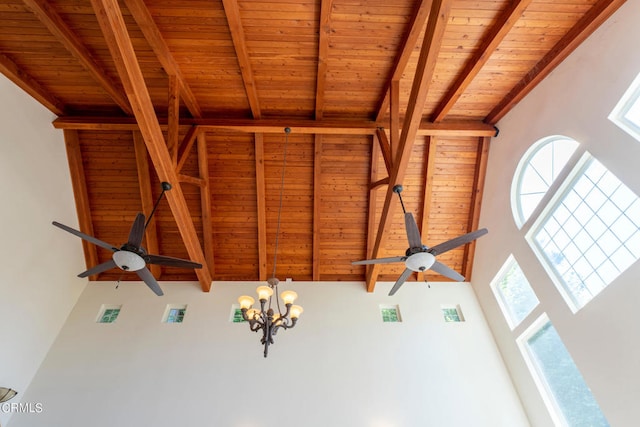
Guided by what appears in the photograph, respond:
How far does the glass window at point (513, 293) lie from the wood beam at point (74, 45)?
268 inches

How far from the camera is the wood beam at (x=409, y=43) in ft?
13.0

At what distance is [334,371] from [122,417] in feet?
10.5

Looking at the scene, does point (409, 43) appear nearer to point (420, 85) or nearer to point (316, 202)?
point (420, 85)

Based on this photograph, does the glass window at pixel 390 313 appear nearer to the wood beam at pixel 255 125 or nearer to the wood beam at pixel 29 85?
the wood beam at pixel 255 125

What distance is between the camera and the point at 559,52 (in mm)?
4273

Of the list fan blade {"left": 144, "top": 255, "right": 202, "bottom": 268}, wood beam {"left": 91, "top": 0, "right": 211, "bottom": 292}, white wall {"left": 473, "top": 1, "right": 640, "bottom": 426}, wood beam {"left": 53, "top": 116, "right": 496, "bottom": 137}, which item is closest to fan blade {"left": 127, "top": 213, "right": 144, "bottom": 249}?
fan blade {"left": 144, "top": 255, "right": 202, "bottom": 268}

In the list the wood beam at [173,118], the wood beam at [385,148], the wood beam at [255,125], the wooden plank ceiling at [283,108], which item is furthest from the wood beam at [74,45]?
the wood beam at [385,148]

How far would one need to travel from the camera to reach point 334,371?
539cm

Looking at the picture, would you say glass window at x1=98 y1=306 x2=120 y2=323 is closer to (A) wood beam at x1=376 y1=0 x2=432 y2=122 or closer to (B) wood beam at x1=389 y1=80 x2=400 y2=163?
(B) wood beam at x1=389 y1=80 x2=400 y2=163

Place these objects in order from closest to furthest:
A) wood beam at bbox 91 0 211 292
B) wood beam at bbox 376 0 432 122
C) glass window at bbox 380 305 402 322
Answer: wood beam at bbox 91 0 211 292 → wood beam at bbox 376 0 432 122 → glass window at bbox 380 305 402 322

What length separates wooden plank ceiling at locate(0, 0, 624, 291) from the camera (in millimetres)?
4039

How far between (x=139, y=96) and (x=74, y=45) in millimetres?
1564

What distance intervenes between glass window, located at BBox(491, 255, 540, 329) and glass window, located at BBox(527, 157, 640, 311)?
76 centimetres

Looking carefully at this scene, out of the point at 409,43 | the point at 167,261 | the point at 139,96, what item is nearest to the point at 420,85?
A: the point at 409,43
